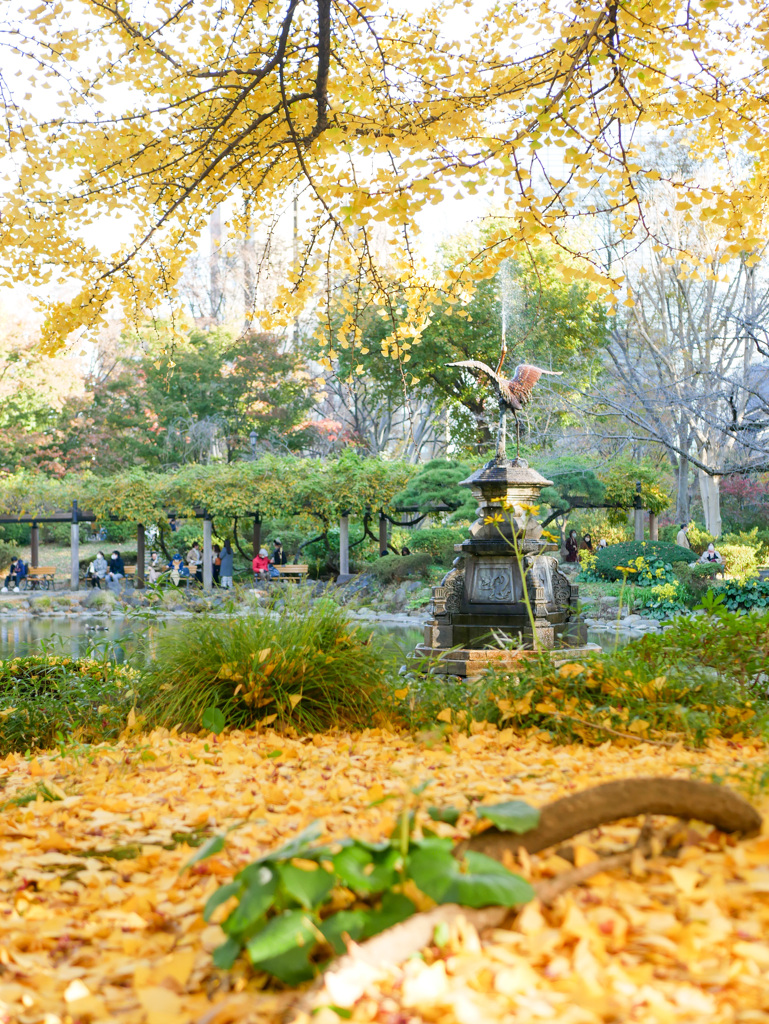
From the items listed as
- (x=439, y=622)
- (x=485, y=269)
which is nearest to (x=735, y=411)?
(x=439, y=622)

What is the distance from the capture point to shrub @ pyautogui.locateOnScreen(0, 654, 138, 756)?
432cm

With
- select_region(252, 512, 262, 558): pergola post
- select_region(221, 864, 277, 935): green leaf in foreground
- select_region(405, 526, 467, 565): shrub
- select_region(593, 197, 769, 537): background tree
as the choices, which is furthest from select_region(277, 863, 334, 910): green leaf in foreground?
select_region(252, 512, 262, 558): pergola post

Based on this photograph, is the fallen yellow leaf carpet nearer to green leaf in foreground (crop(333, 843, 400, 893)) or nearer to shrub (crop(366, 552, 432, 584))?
green leaf in foreground (crop(333, 843, 400, 893))

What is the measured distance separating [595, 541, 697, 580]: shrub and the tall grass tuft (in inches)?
499

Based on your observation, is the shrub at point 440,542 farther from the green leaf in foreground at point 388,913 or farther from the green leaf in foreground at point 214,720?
the green leaf in foreground at point 388,913

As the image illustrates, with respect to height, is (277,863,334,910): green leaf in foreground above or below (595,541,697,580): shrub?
below

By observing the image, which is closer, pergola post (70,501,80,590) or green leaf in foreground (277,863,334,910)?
green leaf in foreground (277,863,334,910)

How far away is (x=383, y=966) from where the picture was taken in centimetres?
138

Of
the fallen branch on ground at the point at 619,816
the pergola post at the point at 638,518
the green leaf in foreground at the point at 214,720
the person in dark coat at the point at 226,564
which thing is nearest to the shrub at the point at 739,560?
the pergola post at the point at 638,518

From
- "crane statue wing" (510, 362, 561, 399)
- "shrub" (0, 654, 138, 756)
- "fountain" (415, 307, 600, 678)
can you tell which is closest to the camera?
"shrub" (0, 654, 138, 756)

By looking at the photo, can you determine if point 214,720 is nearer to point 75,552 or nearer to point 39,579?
point 75,552

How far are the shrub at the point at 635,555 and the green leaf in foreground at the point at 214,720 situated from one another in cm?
1329

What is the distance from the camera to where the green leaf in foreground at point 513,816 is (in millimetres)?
1637

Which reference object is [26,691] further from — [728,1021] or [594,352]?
[594,352]
